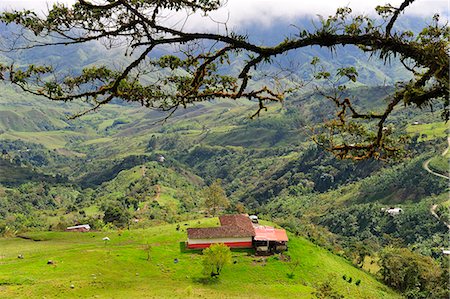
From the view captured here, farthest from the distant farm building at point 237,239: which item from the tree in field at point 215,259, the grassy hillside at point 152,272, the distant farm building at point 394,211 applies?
the distant farm building at point 394,211

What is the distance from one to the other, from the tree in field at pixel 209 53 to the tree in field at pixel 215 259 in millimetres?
45117

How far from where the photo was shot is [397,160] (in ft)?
45.3

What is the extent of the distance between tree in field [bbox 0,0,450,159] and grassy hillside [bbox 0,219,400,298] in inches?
1529

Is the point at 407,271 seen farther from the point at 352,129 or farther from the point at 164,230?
the point at 352,129

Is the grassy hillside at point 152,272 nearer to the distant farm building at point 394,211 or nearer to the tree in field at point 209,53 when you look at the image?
the tree in field at point 209,53

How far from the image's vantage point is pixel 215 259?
184 feet

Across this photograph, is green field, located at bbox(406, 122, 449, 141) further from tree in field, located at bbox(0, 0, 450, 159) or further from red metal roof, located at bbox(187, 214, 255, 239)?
tree in field, located at bbox(0, 0, 450, 159)

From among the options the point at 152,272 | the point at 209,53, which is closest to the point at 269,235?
the point at 152,272

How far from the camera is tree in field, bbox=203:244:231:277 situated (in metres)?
56.0

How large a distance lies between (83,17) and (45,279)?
46.8 meters

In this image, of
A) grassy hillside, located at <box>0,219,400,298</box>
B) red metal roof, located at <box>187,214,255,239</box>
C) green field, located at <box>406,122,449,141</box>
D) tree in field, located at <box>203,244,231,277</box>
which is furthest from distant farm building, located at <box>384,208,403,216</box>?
→ tree in field, located at <box>203,244,231,277</box>

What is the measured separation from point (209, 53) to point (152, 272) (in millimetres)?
51852

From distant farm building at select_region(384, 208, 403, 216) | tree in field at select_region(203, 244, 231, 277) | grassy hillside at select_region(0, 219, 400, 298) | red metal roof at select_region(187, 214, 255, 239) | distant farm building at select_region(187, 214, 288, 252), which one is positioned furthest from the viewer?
distant farm building at select_region(384, 208, 403, 216)

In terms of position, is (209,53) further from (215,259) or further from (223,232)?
(223,232)
